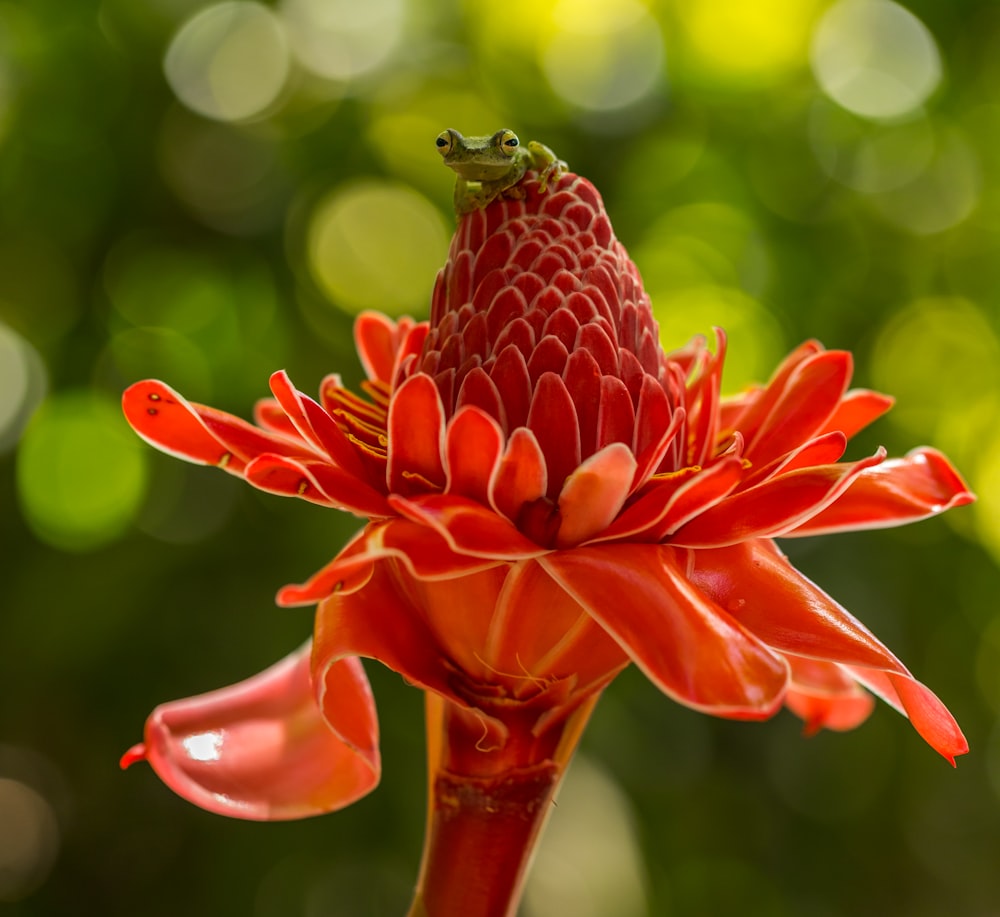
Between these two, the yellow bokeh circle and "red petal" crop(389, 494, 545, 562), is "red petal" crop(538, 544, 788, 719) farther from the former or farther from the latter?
the yellow bokeh circle

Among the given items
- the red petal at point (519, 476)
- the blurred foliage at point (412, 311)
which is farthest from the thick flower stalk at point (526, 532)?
the blurred foliage at point (412, 311)

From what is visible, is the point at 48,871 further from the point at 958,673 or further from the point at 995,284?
the point at 995,284

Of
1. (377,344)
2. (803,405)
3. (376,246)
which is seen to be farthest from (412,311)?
(803,405)

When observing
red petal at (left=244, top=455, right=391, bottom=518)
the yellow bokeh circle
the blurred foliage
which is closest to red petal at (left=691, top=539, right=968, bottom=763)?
red petal at (left=244, top=455, right=391, bottom=518)

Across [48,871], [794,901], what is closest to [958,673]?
[794,901]

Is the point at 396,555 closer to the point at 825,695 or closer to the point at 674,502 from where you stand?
the point at 674,502
